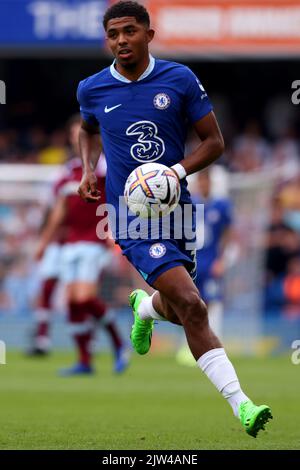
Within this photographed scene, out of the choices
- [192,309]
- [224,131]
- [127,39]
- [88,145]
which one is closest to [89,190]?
[88,145]

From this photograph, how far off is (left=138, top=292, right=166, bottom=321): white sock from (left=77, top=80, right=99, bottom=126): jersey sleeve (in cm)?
130

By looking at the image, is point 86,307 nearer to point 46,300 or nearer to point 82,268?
point 82,268

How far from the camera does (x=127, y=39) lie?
298 inches

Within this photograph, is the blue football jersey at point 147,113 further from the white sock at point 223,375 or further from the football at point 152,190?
the white sock at point 223,375

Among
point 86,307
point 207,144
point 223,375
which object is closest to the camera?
point 223,375

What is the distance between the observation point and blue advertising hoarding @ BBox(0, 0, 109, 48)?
→ 1944 cm

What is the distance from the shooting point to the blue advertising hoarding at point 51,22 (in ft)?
63.8

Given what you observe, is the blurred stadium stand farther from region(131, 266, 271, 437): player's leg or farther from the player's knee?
the player's knee

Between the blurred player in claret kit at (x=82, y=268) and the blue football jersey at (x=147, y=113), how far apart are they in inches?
203

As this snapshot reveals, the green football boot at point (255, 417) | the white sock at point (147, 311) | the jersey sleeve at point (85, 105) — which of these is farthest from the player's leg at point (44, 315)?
the green football boot at point (255, 417)

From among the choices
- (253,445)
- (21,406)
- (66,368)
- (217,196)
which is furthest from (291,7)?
(253,445)

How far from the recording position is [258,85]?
23.7 m

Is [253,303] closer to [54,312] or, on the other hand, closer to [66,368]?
[54,312]

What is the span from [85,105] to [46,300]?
767cm
